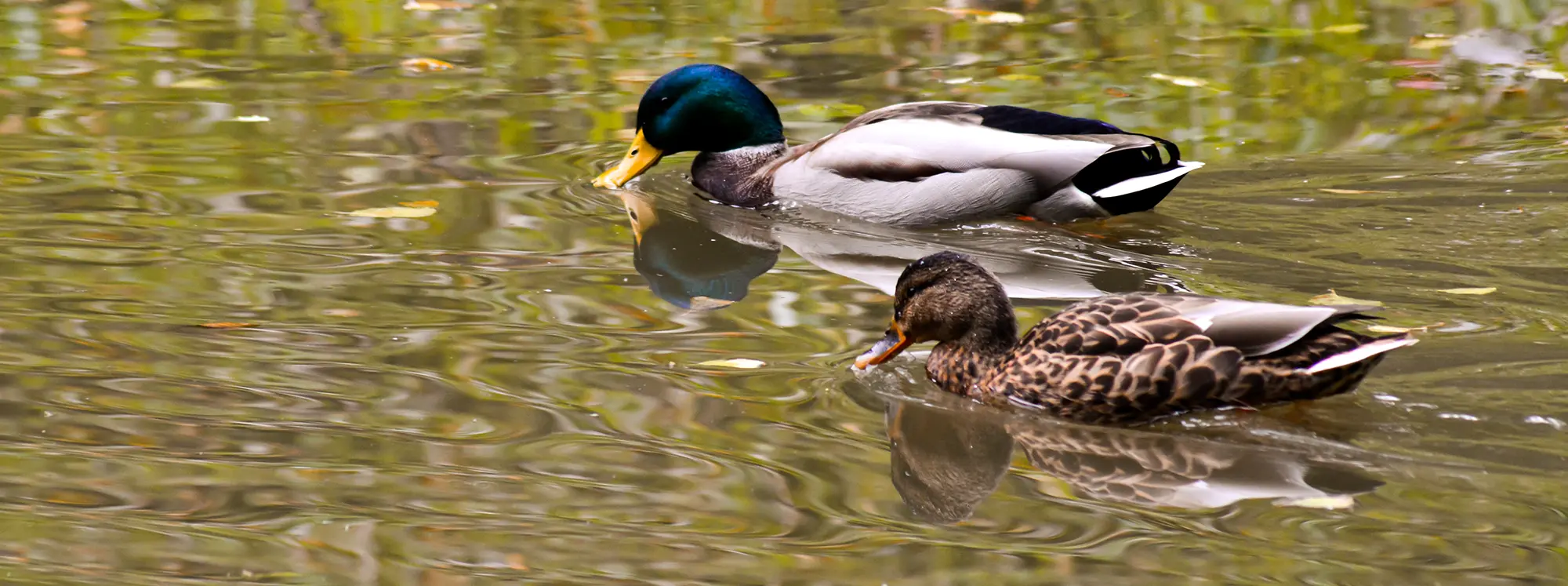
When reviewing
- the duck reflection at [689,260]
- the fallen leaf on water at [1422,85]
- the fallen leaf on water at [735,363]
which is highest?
the fallen leaf on water at [1422,85]

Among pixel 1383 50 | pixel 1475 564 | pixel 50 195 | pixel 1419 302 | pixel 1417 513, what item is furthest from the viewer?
pixel 1383 50

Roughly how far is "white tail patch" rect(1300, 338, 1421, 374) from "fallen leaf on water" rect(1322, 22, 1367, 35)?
282 inches

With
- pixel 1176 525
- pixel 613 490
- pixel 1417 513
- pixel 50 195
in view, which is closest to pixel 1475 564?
pixel 1417 513

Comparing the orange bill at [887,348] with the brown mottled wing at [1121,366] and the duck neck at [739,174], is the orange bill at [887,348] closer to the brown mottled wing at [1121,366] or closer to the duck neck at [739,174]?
the brown mottled wing at [1121,366]

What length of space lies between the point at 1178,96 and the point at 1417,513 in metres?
5.83

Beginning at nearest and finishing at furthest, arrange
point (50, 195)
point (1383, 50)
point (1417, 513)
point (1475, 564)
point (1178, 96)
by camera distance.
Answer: point (1475, 564) < point (1417, 513) < point (50, 195) < point (1178, 96) < point (1383, 50)

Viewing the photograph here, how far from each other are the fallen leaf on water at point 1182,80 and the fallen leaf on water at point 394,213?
15.1ft

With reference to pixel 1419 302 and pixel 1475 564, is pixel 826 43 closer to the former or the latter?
pixel 1419 302

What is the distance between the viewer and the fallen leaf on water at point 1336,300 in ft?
19.6

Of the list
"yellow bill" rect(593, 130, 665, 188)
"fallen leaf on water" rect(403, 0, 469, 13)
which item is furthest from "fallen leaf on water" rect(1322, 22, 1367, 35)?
"fallen leaf on water" rect(403, 0, 469, 13)

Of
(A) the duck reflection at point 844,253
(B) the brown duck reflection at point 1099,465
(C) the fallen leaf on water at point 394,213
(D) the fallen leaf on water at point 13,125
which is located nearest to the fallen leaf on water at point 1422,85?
(A) the duck reflection at point 844,253

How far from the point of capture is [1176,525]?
164 inches

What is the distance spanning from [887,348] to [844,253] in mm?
1769

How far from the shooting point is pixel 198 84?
9.90 metres
